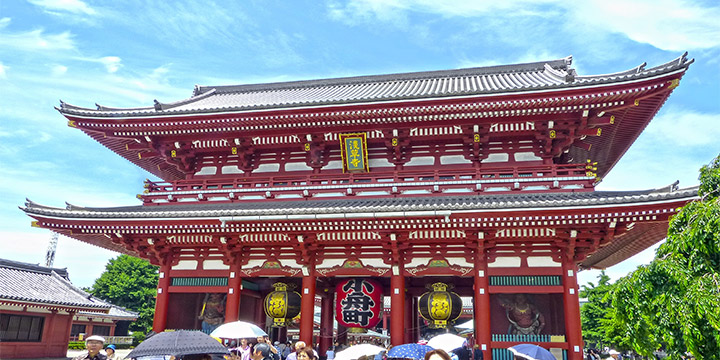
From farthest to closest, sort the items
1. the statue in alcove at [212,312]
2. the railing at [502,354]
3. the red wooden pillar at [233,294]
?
the statue in alcove at [212,312], the red wooden pillar at [233,294], the railing at [502,354]

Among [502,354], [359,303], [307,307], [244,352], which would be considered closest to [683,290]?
[502,354]

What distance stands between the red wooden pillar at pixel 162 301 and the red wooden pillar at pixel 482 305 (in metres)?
10.1

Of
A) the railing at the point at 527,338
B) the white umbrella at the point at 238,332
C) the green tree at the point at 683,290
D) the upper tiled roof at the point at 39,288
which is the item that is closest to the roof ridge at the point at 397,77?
A: the railing at the point at 527,338

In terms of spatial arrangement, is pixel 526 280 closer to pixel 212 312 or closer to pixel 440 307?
pixel 440 307

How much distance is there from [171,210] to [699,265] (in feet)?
46.2

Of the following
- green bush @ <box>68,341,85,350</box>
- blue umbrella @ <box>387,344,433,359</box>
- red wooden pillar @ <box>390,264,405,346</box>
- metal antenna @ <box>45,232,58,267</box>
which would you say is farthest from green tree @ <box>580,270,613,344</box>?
metal antenna @ <box>45,232,58,267</box>

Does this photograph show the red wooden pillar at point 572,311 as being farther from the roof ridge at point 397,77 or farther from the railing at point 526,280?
the roof ridge at point 397,77

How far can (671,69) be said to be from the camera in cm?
1220

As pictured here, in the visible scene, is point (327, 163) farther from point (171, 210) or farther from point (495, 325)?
point (495, 325)

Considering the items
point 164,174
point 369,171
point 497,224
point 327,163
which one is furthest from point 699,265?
point 164,174

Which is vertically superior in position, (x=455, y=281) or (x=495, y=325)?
(x=455, y=281)

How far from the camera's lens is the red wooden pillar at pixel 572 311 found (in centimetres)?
1265

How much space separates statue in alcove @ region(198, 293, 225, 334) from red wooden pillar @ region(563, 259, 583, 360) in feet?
36.0

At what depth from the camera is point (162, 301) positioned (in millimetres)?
15328
